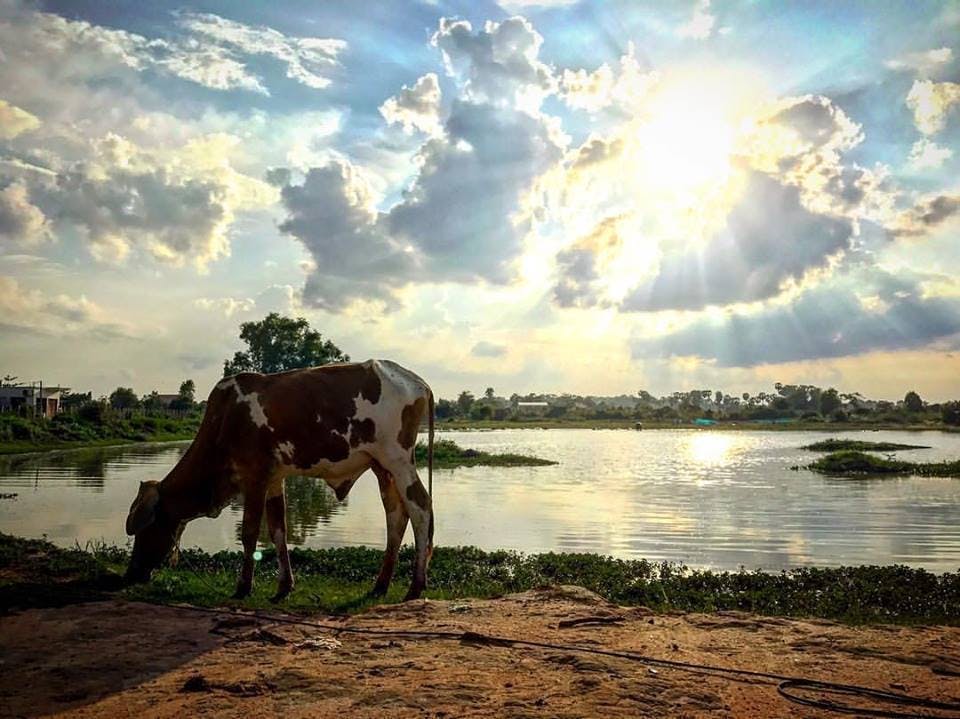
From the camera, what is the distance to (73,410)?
2297 inches

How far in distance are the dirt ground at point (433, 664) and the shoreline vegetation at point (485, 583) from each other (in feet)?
3.43

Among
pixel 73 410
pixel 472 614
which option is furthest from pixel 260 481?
pixel 73 410

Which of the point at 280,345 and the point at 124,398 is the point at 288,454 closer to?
the point at 280,345

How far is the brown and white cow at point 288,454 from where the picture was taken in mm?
9656

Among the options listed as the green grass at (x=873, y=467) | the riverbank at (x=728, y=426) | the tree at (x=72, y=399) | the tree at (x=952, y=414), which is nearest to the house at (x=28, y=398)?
the tree at (x=72, y=399)

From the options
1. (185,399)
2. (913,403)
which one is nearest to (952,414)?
(913,403)

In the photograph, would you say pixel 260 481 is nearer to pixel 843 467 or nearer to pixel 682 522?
pixel 682 522

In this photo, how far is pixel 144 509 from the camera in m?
10.0

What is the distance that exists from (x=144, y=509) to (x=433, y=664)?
5863mm

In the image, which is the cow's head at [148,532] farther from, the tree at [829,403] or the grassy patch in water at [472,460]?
the tree at [829,403]

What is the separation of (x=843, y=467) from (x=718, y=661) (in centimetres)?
3664

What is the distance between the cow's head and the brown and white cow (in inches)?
0.5

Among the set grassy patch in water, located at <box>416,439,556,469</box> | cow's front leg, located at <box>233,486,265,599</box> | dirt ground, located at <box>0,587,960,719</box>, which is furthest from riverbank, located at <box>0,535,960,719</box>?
grassy patch in water, located at <box>416,439,556,469</box>

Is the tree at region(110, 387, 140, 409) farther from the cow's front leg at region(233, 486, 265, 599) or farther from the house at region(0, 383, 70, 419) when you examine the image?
the cow's front leg at region(233, 486, 265, 599)
